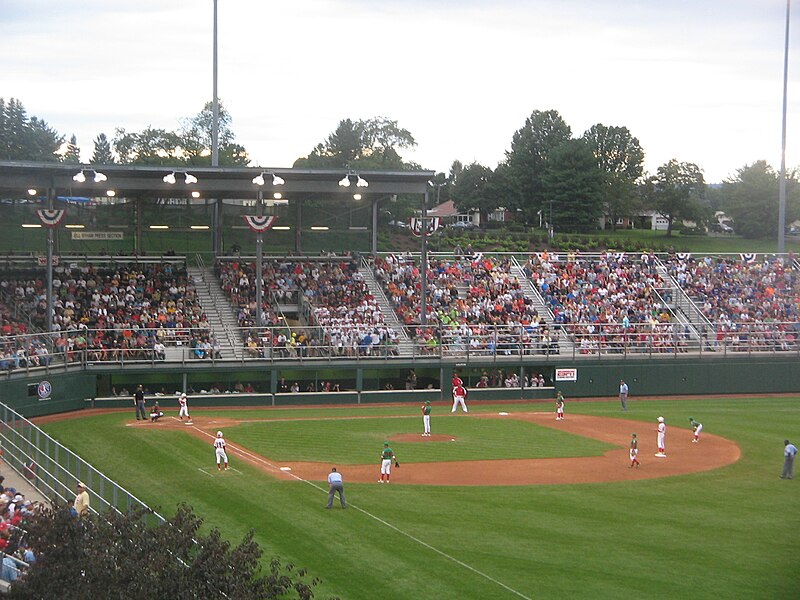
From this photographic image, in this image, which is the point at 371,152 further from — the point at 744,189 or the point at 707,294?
the point at 707,294

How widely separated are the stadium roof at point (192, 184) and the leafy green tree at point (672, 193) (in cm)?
5466

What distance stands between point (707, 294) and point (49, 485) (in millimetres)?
45805

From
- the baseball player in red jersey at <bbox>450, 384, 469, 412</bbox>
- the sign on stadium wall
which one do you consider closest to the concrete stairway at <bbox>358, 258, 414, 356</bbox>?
the baseball player in red jersey at <bbox>450, 384, 469, 412</bbox>

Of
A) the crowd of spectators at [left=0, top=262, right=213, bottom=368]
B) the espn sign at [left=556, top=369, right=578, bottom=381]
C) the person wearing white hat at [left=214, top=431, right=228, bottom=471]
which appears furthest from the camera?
the espn sign at [left=556, top=369, right=578, bottom=381]

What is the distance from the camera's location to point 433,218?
52719mm

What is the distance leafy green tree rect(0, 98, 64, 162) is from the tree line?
5.8 inches

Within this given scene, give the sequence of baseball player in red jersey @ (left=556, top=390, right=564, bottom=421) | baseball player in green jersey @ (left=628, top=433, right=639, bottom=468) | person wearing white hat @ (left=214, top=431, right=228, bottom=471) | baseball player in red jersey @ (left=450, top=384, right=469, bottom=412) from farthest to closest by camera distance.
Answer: baseball player in red jersey @ (left=450, top=384, right=469, bottom=412) < baseball player in red jersey @ (left=556, top=390, right=564, bottom=421) < baseball player in green jersey @ (left=628, top=433, right=639, bottom=468) < person wearing white hat @ (left=214, top=431, right=228, bottom=471)

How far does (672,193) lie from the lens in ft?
346

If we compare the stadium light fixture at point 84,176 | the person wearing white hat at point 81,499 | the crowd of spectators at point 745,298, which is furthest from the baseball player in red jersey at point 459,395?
the person wearing white hat at point 81,499

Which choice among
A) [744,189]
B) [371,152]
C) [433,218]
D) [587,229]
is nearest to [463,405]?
[433,218]

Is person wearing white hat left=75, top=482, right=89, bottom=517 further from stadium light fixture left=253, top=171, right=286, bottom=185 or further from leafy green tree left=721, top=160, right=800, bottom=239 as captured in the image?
leafy green tree left=721, top=160, right=800, bottom=239

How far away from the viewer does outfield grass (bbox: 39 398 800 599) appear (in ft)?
73.9

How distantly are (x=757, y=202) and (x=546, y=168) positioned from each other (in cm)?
2099

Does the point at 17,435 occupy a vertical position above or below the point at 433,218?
below
